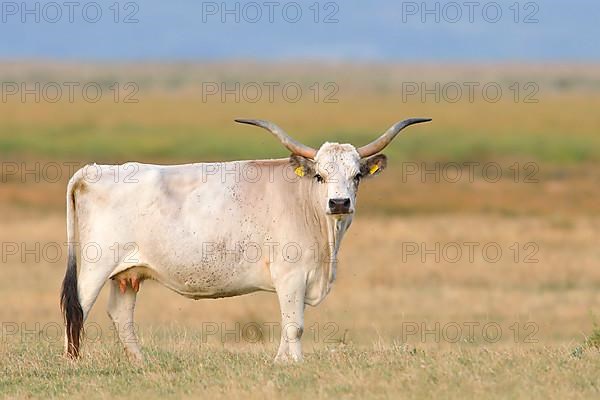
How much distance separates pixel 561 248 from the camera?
26750 millimetres

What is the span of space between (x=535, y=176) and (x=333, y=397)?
30605 mm

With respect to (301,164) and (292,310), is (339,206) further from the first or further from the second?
(292,310)

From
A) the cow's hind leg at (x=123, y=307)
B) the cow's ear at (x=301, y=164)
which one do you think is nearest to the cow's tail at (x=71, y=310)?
the cow's hind leg at (x=123, y=307)

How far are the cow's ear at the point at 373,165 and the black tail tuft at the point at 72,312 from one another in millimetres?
2843

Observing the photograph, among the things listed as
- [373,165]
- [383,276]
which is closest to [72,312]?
[373,165]

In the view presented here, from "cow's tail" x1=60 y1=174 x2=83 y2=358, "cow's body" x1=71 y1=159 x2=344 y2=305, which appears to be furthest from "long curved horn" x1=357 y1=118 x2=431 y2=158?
"cow's tail" x1=60 y1=174 x2=83 y2=358

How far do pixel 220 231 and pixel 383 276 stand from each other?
12608 millimetres

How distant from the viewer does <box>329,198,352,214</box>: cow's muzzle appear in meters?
11.5

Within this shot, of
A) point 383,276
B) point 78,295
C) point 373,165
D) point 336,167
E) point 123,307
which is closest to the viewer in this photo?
point 336,167

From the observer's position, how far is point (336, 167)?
11867 mm

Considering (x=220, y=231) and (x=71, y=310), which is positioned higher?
(x=220, y=231)

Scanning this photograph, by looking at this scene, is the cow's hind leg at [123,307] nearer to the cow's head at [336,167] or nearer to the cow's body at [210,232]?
the cow's body at [210,232]

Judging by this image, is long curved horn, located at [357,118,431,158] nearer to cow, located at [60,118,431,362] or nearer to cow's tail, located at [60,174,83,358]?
cow, located at [60,118,431,362]

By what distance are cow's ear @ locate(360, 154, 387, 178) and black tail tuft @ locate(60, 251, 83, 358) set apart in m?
2.84
